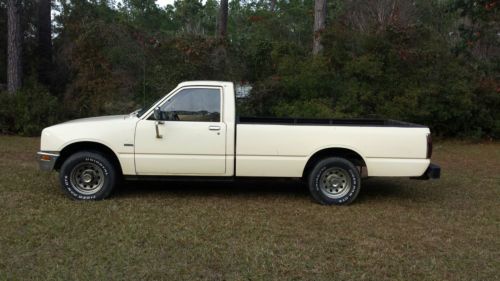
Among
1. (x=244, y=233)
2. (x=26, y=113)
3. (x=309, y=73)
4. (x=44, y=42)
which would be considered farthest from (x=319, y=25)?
(x=244, y=233)

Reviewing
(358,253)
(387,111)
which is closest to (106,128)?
(358,253)

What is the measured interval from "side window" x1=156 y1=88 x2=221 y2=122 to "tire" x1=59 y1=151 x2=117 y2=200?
1.11 metres

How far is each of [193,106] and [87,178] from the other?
177 cm

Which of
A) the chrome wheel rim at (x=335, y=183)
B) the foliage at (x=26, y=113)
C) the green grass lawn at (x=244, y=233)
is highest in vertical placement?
the foliage at (x=26, y=113)

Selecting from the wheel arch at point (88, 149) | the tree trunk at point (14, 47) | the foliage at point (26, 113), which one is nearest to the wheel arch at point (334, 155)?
the wheel arch at point (88, 149)

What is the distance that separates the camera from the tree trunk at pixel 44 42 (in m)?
17.5

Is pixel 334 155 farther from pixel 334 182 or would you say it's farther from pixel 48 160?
pixel 48 160

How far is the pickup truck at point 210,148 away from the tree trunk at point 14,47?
9.68 m

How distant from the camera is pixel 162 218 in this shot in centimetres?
639

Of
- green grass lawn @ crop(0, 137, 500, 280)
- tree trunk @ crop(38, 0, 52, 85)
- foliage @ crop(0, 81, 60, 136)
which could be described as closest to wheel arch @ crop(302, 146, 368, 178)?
green grass lawn @ crop(0, 137, 500, 280)

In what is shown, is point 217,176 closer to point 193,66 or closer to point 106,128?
point 106,128

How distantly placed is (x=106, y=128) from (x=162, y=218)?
1.59 m

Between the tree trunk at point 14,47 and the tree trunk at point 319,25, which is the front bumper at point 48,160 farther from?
the tree trunk at point 319,25

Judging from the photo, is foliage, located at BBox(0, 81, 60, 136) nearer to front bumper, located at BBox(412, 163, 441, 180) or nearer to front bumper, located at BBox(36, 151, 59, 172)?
front bumper, located at BBox(36, 151, 59, 172)
